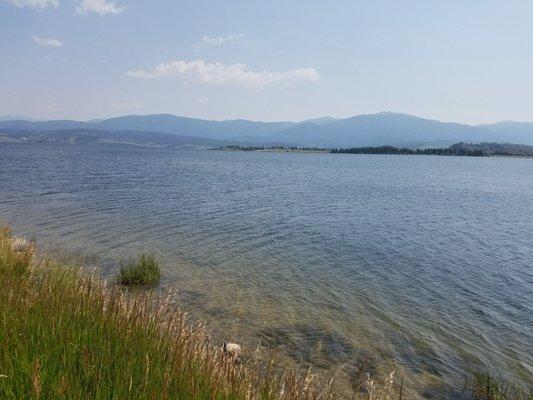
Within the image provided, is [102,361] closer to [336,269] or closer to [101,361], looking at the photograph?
[101,361]

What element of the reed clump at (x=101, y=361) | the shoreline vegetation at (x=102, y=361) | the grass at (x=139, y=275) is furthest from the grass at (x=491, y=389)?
the grass at (x=139, y=275)

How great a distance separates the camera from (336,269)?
2025 cm

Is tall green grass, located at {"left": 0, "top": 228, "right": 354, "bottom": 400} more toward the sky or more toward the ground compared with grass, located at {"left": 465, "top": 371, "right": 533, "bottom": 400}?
more toward the sky

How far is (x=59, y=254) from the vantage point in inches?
755

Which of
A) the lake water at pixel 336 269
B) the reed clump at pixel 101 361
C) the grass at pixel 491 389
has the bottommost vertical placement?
the lake water at pixel 336 269

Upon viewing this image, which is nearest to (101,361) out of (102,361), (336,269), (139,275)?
(102,361)

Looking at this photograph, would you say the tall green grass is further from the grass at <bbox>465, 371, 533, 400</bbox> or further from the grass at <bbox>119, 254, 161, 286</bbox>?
the grass at <bbox>119, 254, 161, 286</bbox>

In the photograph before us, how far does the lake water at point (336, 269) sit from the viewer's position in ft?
40.5

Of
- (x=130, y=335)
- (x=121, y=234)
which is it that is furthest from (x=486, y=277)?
(x=121, y=234)

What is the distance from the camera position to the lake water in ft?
Result: 40.5

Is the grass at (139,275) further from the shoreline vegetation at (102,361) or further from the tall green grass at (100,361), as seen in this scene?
the tall green grass at (100,361)

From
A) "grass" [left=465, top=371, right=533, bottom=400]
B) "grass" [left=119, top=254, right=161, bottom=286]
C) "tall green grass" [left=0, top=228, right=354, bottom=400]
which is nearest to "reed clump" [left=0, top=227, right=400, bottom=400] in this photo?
"tall green grass" [left=0, top=228, right=354, bottom=400]

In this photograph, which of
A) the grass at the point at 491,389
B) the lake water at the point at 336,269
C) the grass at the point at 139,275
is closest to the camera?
the grass at the point at 491,389

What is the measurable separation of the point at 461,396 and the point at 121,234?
69.2 feet
